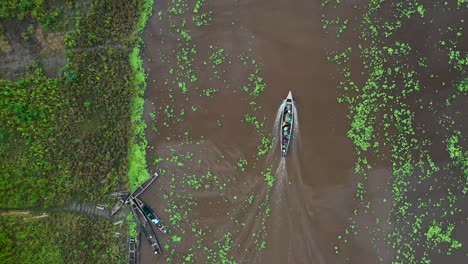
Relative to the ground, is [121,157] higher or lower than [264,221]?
higher

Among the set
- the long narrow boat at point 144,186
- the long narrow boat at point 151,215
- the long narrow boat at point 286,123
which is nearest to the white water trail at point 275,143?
the long narrow boat at point 286,123

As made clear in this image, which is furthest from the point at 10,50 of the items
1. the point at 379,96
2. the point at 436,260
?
the point at 436,260

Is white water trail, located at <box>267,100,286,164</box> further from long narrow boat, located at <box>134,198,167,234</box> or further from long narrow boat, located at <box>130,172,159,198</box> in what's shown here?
long narrow boat, located at <box>134,198,167,234</box>

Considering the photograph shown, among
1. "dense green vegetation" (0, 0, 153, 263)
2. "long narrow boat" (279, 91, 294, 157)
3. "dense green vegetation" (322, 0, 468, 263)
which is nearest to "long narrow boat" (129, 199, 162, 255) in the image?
"dense green vegetation" (0, 0, 153, 263)

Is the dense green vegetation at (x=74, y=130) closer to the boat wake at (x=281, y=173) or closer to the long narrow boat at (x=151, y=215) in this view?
the long narrow boat at (x=151, y=215)

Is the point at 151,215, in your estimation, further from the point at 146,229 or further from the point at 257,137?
the point at 257,137

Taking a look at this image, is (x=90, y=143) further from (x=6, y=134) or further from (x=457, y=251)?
(x=457, y=251)

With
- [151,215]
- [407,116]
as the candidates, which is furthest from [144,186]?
[407,116]
